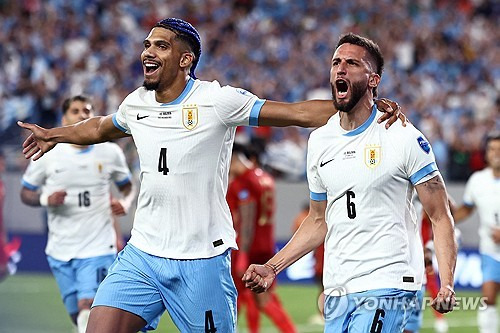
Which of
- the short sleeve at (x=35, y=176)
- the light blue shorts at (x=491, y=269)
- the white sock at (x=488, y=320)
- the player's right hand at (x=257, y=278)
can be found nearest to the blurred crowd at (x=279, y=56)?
the light blue shorts at (x=491, y=269)

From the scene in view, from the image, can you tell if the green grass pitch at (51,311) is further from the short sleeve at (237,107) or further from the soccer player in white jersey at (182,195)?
the short sleeve at (237,107)

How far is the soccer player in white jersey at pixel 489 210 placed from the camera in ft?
37.1

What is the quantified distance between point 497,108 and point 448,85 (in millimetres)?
1896

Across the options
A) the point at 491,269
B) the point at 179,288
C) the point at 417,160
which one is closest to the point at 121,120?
the point at 179,288

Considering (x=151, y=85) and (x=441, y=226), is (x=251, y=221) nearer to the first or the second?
(x=151, y=85)

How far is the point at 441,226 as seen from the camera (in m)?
6.05

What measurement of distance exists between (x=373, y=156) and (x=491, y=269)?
5.59 metres

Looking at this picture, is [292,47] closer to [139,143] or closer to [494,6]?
[494,6]

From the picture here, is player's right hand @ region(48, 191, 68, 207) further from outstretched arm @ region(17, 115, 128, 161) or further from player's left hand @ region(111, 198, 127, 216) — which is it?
outstretched arm @ region(17, 115, 128, 161)

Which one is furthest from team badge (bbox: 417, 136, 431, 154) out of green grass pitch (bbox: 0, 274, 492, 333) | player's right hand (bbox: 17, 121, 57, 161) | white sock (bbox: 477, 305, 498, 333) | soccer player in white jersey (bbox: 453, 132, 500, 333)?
green grass pitch (bbox: 0, 274, 492, 333)

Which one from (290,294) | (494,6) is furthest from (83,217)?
(494,6)

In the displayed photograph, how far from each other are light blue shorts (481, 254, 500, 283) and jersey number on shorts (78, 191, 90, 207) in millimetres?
4415

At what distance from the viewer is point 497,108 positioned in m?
23.2

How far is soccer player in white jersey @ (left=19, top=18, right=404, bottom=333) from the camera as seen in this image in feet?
22.2
